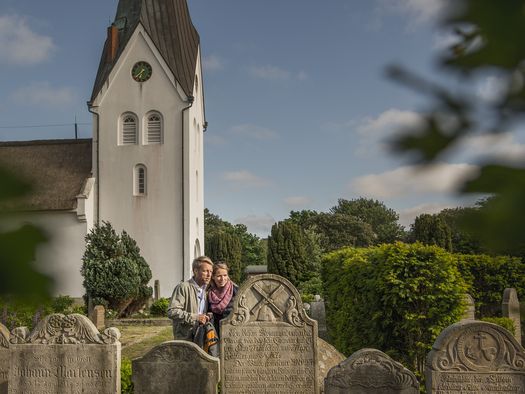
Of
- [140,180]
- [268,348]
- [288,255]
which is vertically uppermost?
[140,180]

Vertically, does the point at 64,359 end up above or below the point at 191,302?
below

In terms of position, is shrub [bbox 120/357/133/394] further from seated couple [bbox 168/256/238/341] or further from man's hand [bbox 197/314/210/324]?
man's hand [bbox 197/314/210/324]

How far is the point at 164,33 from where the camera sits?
29.9m

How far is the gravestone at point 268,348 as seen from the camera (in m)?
7.18

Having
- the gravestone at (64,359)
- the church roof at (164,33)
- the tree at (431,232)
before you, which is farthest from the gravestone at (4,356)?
the tree at (431,232)

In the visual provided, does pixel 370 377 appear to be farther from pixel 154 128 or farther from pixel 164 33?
pixel 164 33

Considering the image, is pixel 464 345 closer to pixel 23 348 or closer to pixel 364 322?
pixel 364 322

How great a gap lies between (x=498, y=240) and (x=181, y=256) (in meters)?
26.8

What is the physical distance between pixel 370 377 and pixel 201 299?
2.32m

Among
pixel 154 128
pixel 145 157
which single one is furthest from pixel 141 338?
pixel 154 128

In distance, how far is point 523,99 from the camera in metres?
0.74

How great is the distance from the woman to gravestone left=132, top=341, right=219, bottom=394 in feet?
2.62

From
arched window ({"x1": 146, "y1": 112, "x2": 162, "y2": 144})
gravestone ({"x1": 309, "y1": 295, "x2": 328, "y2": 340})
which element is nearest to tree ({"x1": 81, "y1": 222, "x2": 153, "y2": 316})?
arched window ({"x1": 146, "y1": 112, "x2": 162, "y2": 144})

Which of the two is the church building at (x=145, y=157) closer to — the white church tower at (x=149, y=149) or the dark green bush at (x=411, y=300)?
the white church tower at (x=149, y=149)
